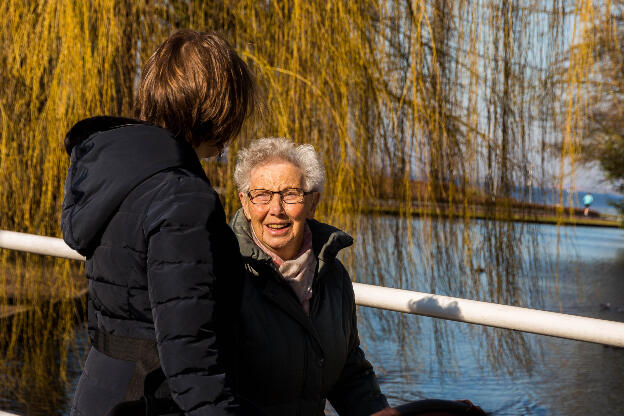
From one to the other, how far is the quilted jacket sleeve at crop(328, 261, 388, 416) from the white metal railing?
98 millimetres

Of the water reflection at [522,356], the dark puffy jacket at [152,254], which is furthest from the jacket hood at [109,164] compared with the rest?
the water reflection at [522,356]

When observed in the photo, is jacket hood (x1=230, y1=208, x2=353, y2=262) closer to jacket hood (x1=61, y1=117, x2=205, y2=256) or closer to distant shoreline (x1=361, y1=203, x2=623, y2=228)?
jacket hood (x1=61, y1=117, x2=205, y2=256)

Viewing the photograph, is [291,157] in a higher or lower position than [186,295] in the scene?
higher

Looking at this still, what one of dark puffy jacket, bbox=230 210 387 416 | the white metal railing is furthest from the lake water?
dark puffy jacket, bbox=230 210 387 416

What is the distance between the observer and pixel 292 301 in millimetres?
1329

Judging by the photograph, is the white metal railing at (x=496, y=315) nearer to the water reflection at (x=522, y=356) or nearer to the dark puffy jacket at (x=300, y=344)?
the dark puffy jacket at (x=300, y=344)

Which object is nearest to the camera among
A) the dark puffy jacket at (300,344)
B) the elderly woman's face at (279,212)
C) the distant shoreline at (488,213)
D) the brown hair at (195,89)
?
the brown hair at (195,89)

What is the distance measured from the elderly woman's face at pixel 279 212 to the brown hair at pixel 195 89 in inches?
17.0

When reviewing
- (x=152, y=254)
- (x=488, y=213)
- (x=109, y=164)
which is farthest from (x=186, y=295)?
(x=488, y=213)

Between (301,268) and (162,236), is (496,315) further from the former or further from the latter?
(162,236)

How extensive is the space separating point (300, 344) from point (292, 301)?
8cm

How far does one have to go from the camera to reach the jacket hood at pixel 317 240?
4.51 feet

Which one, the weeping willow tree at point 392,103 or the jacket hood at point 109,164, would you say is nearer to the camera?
the jacket hood at point 109,164

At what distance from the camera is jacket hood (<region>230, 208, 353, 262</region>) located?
138 cm
